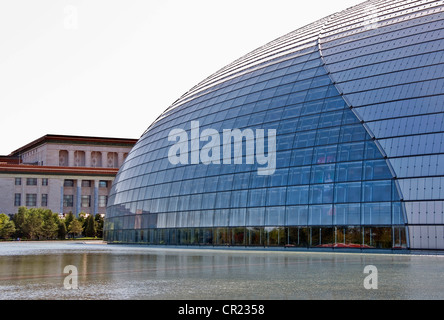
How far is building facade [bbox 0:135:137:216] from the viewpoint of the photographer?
15300 cm

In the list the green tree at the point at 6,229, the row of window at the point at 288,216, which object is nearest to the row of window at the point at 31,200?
the green tree at the point at 6,229

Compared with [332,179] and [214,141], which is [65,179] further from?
[332,179]

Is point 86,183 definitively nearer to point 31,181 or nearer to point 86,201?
point 86,201

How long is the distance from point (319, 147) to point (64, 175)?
12135 centimetres

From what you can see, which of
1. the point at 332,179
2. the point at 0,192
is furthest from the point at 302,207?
the point at 0,192

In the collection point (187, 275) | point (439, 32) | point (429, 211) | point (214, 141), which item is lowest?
point (187, 275)

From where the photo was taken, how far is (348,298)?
1612 centimetres

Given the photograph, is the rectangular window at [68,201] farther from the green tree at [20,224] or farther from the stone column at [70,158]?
the green tree at [20,224]
